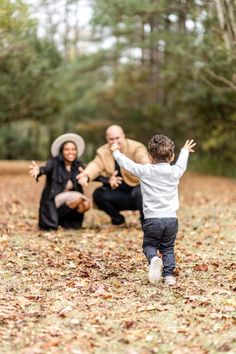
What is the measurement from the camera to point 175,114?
25750 millimetres

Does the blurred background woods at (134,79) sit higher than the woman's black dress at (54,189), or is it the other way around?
the blurred background woods at (134,79)

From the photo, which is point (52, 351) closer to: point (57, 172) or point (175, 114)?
point (57, 172)

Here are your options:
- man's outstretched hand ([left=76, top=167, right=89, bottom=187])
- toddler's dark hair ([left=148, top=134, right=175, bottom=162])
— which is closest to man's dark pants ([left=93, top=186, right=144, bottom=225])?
man's outstretched hand ([left=76, top=167, right=89, bottom=187])

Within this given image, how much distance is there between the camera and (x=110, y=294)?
17.6 ft

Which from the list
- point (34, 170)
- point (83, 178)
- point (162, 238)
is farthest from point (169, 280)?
point (34, 170)

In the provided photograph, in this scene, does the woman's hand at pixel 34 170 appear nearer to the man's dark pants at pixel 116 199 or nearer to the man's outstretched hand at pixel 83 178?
the man's outstretched hand at pixel 83 178

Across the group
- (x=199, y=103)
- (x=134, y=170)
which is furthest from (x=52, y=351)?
(x=199, y=103)

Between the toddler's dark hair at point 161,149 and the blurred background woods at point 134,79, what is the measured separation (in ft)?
12.9

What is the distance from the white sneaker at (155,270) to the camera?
18.4 ft

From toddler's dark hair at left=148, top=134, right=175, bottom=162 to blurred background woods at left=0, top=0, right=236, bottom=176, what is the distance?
12.9 ft

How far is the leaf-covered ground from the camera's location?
4.23 meters

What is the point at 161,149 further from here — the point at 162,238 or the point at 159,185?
the point at 162,238

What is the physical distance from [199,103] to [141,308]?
1753 cm

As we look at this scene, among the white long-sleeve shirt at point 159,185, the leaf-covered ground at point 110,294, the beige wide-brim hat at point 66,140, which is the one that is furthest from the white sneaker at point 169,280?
the beige wide-brim hat at point 66,140
